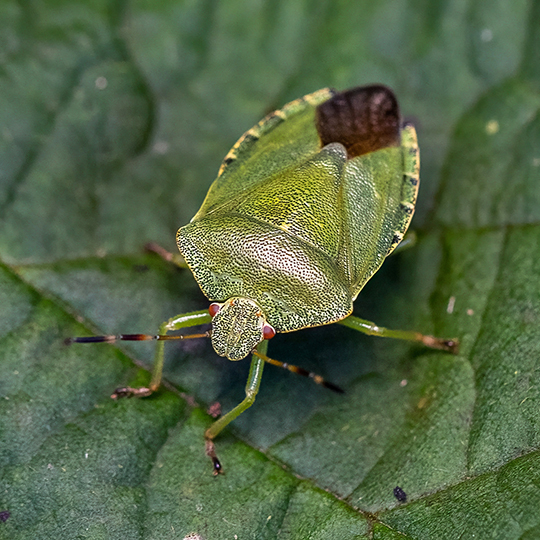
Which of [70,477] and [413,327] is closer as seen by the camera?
[70,477]

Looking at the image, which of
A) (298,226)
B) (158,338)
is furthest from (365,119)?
(158,338)

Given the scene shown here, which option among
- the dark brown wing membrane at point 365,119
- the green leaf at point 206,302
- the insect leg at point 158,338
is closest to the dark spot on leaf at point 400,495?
the green leaf at point 206,302

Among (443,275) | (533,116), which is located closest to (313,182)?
(443,275)

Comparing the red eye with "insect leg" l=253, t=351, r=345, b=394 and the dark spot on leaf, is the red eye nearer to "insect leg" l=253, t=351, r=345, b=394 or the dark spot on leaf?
"insect leg" l=253, t=351, r=345, b=394

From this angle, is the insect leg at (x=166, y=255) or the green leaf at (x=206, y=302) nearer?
the green leaf at (x=206, y=302)

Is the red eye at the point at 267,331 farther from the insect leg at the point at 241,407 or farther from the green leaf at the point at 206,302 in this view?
the green leaf at the point at 206,302

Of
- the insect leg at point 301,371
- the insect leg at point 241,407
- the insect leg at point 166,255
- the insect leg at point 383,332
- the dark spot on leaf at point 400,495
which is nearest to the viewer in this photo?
the dark spot on leaf at point 400,495

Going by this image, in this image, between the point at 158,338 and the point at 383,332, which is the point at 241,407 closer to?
the point at 158,338

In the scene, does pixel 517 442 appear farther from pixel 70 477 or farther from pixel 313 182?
pixel 70 477
